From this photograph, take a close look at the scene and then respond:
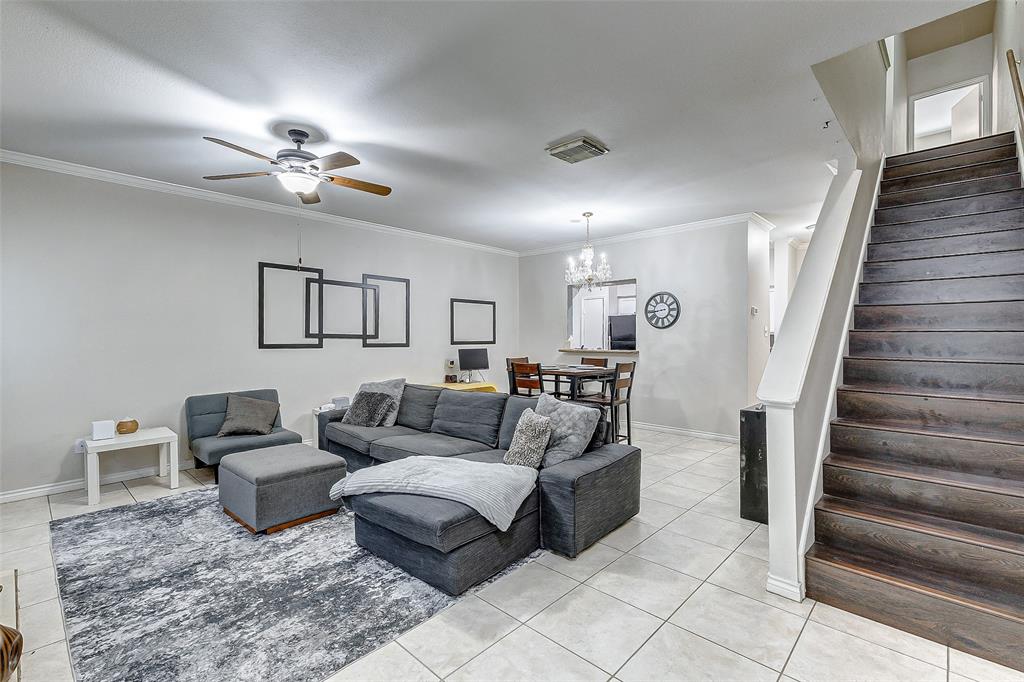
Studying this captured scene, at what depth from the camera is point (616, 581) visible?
8.11ft

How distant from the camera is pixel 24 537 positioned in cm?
307

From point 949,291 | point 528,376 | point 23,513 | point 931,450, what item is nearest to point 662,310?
point 528,376

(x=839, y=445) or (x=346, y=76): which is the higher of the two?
(x=346, y=76)

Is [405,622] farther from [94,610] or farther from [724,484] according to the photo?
[724,484]

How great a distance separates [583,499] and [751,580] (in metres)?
0.95

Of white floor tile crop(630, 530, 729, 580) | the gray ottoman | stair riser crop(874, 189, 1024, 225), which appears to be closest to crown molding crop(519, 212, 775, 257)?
stair riser crop(874, 189, 1024, 225)

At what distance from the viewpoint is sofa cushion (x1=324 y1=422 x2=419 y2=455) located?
409cm

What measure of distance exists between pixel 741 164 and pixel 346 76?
124 inches

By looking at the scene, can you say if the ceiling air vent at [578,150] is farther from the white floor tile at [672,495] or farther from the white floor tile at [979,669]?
the white floor tile at [979,669]

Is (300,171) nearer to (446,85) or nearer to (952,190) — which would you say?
(446,85)

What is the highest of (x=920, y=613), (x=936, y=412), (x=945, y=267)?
(x=945, y=267)

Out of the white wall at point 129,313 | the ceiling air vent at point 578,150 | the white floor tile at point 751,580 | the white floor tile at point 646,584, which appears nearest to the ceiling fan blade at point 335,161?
the ceiling air vent at point 578,150

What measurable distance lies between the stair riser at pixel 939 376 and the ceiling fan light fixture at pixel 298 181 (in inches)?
152

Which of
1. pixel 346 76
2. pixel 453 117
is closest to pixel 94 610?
pixel 346 76
